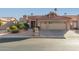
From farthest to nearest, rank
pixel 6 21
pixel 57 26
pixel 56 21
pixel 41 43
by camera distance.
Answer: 1. pixel 56 21
2. pixel 57 26
3. pixel 41 43
4. pixel 6 21

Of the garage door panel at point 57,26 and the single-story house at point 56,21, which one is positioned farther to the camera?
the garage door panel at point 57,26

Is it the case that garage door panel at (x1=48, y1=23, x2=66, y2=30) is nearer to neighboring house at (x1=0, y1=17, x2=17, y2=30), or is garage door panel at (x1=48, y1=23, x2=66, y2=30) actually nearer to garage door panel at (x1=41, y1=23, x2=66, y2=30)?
garage door panel at (x1=41, y1=23, x2=66, y2=30)

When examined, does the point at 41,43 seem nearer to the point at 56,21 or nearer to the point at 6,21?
the point at 56,21

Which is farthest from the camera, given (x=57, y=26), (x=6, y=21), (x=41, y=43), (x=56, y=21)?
(x=56, y=21)

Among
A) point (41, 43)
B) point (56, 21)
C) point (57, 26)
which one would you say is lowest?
point (41, 43)

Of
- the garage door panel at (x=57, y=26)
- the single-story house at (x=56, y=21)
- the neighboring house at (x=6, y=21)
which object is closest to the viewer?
the single-story house at (x=56, y=21)

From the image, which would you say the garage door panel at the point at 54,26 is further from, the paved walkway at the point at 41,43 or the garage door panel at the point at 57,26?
the paved walkway at the point at 41,43

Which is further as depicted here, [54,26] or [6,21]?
[54,26]

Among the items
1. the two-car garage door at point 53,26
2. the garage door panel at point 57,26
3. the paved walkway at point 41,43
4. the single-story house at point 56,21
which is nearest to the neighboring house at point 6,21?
the single-story house at point 56,21

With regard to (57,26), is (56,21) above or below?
above

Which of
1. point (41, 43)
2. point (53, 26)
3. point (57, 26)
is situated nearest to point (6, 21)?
point (41, 43)
